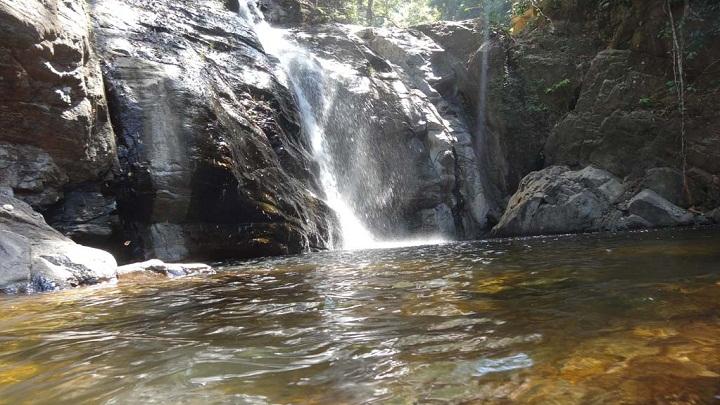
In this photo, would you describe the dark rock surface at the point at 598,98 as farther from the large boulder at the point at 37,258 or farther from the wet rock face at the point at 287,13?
the large boulder at the point at 37,258

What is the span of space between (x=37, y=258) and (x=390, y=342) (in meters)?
5.40

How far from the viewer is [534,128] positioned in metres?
17.4

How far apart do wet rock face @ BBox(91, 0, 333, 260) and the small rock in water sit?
7760mm

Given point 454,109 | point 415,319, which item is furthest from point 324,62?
point 415,319

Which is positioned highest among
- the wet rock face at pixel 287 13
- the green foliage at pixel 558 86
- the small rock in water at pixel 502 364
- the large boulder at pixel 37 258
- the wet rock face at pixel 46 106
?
the wet rock face at pixel 287 13

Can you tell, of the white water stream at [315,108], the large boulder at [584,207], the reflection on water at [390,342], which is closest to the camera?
the reflection on water at [390,342]

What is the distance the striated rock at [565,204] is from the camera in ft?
43.9

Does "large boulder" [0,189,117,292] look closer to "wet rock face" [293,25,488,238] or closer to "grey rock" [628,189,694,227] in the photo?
"wet rock face" [293,25,488,238]

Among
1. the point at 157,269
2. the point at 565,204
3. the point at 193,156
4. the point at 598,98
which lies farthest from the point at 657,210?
the point at 157,269

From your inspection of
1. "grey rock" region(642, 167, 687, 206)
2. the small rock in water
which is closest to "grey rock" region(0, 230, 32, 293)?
the small rock in water

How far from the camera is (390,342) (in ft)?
8.51

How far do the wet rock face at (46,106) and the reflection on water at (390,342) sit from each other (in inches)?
143

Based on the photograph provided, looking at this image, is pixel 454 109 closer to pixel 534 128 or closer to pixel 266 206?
pixel 534 128

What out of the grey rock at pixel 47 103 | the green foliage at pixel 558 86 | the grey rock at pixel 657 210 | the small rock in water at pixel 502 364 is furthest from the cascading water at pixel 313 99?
the small rock in water at pixel 502 364
